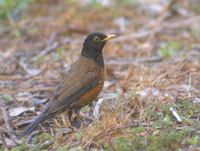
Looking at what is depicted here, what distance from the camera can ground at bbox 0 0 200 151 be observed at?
19.7ft

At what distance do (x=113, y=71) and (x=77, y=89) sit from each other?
208cm

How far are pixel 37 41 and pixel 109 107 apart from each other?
399cm

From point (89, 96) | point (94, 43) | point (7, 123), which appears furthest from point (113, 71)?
point (7, 123)

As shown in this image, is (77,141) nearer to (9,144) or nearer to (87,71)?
(9,144)

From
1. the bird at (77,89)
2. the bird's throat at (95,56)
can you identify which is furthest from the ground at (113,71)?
the bird's throat at (95,56)

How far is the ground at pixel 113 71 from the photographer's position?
599 centimetres

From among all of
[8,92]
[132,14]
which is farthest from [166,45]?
[8,92]

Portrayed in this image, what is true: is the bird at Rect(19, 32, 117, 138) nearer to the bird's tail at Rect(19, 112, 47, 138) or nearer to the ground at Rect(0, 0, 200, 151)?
the bird's tail at Rect(19, 112, 47, 138)

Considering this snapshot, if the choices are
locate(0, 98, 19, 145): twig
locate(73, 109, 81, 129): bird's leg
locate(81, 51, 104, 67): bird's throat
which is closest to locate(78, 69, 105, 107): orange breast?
locate(73, 109, 81, 129): bird's leg

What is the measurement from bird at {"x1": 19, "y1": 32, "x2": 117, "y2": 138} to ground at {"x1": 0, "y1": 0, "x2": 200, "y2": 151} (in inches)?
5.7

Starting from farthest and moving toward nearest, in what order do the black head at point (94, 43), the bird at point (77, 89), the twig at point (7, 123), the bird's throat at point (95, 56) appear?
the black head at point (94, 43), the bird's throat at point (95, 56), the bird at point (77, 89), the twig at point (7, 123)

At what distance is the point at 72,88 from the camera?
680 centimetres

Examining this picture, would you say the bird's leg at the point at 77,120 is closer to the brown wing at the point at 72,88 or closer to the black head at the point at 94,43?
the brown wing at the point at 72,88

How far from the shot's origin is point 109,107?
7109mm
